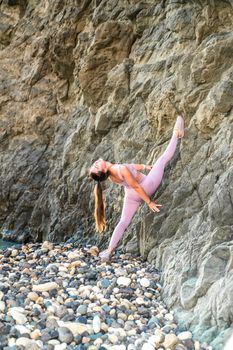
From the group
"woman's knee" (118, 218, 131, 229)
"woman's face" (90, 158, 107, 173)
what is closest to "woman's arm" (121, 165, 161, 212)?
"woman's face" (90, 158, 107, 173)

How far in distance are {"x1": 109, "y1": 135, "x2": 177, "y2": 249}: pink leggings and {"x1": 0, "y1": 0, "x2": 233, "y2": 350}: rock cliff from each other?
0.51 ft

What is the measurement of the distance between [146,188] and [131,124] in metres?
2.10

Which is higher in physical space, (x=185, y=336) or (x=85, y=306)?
(x=185, y=336)

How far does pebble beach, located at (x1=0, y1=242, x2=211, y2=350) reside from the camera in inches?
201

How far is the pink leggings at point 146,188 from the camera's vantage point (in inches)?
303

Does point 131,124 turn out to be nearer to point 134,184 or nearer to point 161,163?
point 161,163

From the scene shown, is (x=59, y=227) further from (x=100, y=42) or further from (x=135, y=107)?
(x=100, y=42)

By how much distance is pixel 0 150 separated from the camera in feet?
44.3

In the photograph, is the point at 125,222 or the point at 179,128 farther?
the point at 125,222

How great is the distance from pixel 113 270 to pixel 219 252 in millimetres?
2090

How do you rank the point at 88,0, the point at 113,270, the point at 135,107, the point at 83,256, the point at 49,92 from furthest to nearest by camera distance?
the point at 49,92
the point at 88,0
the point at 135,107
the point at 83,256
the point at 113,270

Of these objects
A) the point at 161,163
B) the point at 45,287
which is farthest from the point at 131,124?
the point at 45,287

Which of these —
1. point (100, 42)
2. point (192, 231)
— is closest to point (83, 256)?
point (192, 231)

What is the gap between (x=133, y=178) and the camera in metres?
7.64
